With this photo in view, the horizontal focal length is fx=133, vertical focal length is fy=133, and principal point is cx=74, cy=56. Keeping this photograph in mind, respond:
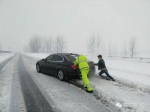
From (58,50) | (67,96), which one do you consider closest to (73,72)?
(67,96)

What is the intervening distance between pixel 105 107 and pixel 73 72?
3.25 metres

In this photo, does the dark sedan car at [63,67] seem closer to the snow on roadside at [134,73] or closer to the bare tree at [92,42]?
the snow on roadside at [134,73]

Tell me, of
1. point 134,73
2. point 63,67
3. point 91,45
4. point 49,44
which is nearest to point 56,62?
point 63,67

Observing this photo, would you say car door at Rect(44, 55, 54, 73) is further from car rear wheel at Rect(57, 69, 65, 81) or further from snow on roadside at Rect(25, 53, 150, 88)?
snow on roadside at Rect(25, 53, 150, 88)

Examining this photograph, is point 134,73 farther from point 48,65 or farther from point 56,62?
point 48,65

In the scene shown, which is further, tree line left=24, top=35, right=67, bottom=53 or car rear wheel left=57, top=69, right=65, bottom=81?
tree line left=24, top=35, right=67, bottom=53

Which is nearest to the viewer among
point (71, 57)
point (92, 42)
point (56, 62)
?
A: point (71, 57)

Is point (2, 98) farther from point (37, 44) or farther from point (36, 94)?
point (37, 44)

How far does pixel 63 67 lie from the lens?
7699 millimetres

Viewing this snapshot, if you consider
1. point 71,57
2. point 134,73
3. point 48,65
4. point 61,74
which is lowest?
point 134,73

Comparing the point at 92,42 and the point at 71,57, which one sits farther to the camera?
the point at 92,42

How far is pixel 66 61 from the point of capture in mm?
7652

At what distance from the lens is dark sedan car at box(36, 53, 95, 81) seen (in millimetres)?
7177

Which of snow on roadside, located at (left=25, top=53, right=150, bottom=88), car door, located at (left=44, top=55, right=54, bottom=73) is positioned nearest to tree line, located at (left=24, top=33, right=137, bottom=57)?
snow on roadside, located at (left=25, top=53, right=150, bottom=88)
